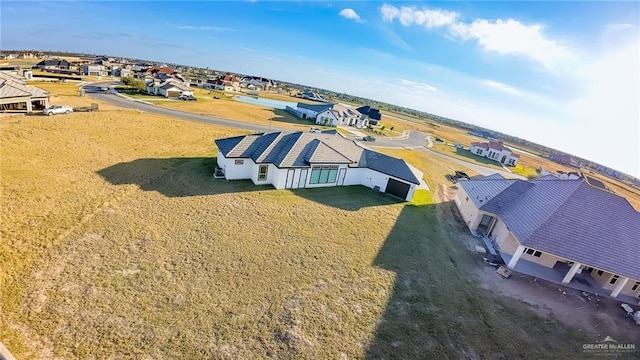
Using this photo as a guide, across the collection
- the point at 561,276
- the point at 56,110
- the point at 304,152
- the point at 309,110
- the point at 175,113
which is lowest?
the point at 56,110

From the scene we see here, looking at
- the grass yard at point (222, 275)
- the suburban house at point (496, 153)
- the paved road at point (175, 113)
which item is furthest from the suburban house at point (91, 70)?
the suburban house at point (496, 153)

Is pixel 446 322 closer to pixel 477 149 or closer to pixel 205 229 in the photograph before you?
pixel 205 229

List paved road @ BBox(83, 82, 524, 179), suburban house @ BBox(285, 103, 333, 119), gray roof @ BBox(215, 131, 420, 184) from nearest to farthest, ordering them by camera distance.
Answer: gray roof @ BBox(215, 131, 420, 184) → paved road @ BBox(83, 82, 524, 179) → suburban house @ BBox(285, 103, 333, 119)

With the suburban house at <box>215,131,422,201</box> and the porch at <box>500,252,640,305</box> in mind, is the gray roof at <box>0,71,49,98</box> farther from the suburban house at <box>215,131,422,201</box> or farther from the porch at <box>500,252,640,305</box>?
the porch at <box>500,252,640,305</box>

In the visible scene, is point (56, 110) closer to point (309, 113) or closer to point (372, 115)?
point (309, 113)

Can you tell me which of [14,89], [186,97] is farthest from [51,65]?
[14,89]

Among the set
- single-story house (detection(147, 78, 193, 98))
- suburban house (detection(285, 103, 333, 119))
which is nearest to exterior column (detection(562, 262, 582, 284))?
suburban house (detection(285, 103, 333, 119))
